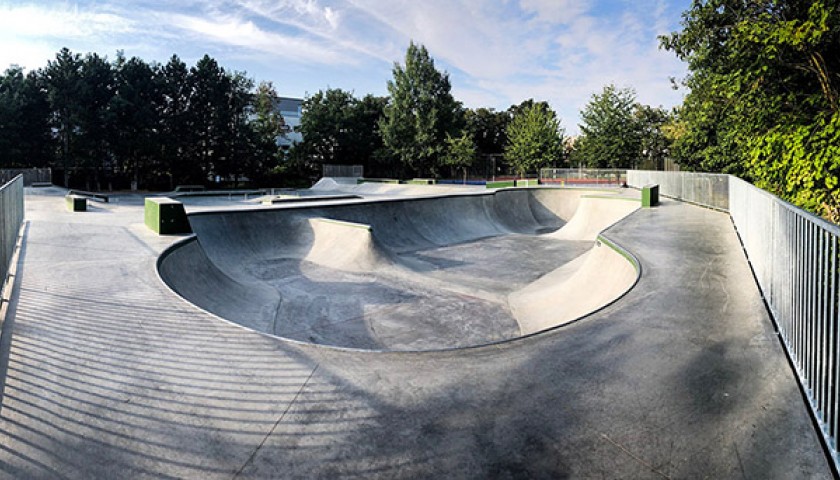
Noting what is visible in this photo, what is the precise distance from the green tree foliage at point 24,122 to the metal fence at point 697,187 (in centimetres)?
4916

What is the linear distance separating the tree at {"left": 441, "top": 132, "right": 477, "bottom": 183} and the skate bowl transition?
31353 mm

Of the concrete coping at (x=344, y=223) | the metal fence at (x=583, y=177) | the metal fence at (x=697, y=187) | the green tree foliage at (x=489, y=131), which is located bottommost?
the concrete coping at (x=344, y=223)

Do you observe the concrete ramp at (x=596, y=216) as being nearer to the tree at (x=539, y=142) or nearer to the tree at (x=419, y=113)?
the tree at (x=539, y=142)

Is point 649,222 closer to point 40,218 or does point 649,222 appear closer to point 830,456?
point 830,456

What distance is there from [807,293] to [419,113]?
56.2 m

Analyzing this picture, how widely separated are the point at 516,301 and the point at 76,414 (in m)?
9.13

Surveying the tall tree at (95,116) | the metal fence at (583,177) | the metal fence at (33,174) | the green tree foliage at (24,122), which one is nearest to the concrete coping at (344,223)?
the metal fence at (583,177)

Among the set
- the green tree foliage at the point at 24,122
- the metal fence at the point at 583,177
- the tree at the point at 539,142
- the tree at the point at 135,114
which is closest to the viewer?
the metal fence at the point at 583,177

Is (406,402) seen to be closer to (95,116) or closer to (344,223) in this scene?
(344,223)

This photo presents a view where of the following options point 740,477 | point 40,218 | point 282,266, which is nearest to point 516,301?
point 282,266

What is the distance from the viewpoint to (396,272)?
13.7 meters

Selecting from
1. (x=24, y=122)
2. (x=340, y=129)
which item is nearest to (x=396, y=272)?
(x=24, y=122)

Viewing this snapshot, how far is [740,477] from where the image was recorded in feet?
9.04

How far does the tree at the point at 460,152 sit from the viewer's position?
179 feet
